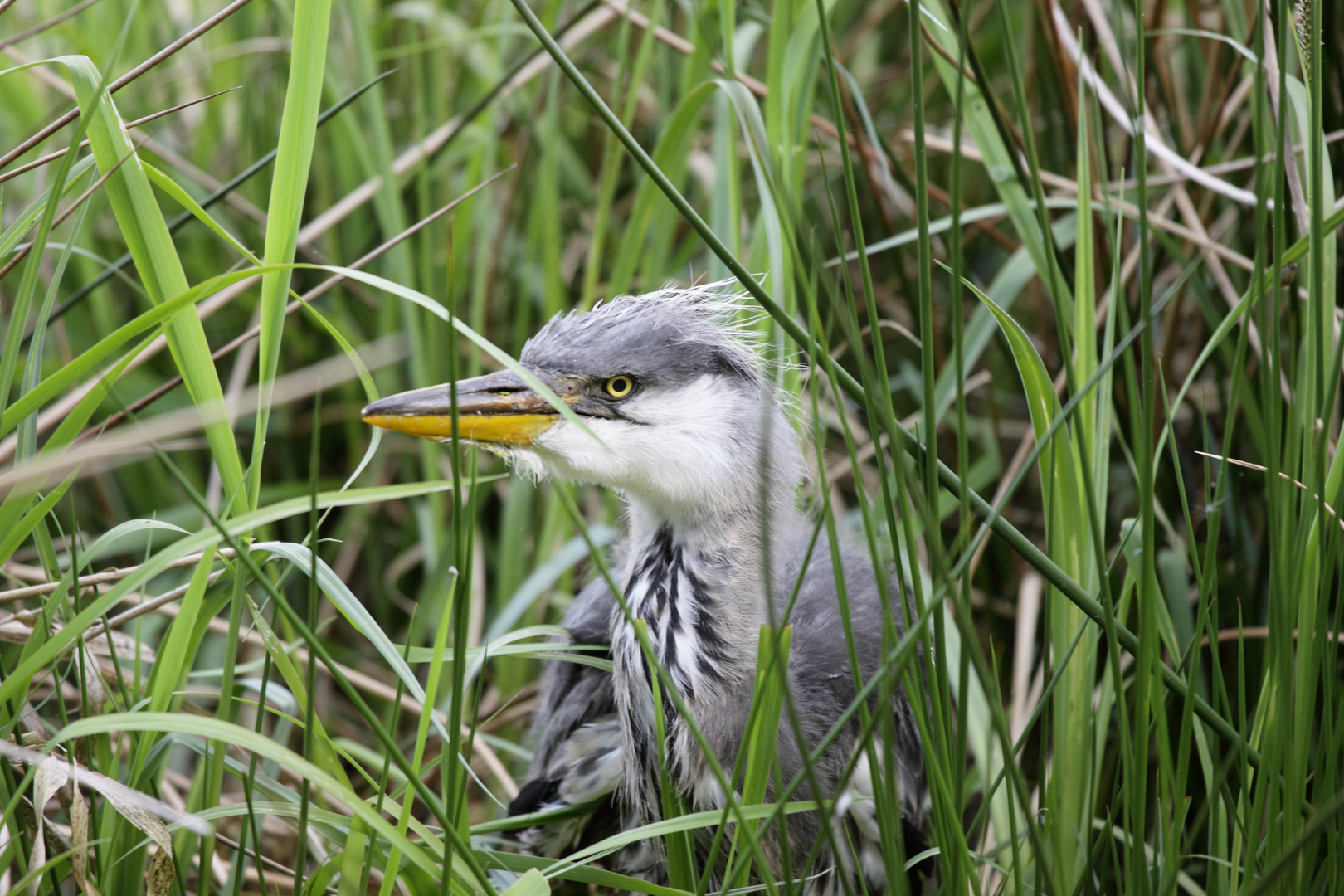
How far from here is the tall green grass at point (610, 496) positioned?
1.05 meters

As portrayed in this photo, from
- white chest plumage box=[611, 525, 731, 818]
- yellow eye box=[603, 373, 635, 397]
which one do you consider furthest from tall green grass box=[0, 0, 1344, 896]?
yellow eye box=[603, 373, 635, 397]

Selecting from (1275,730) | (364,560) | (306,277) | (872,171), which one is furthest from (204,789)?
(872,171)

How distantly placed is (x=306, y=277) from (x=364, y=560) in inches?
30.1

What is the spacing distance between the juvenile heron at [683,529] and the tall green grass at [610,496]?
111mm

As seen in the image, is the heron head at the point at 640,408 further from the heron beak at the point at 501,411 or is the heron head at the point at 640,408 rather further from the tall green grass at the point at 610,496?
the tall green grass at the point at 610,496

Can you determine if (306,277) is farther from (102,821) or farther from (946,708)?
(946,708)

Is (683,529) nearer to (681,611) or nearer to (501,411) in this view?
(681,611)

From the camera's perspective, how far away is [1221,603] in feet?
7.21

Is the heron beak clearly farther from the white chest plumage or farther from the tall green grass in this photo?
the white chest plumage

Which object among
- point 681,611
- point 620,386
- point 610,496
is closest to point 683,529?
point 681,611

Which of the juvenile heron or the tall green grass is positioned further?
the juvenile heron

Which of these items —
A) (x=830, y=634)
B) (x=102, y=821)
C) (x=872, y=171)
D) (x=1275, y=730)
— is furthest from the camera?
(x=872, y=171)

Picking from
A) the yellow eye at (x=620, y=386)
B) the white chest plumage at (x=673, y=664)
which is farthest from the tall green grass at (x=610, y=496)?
the yellow eye at (x=620, y=386)

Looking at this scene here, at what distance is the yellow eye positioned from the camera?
1.64m
